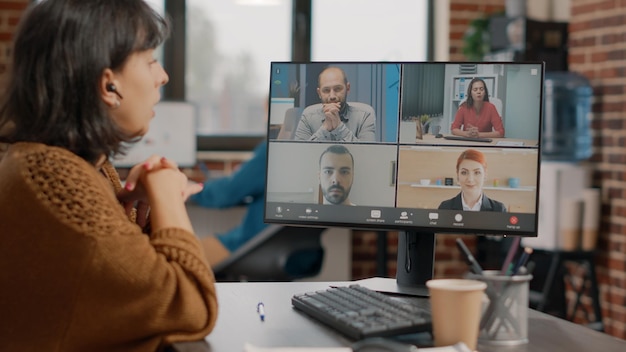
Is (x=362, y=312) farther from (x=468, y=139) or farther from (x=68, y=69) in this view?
(x=68, y=69)

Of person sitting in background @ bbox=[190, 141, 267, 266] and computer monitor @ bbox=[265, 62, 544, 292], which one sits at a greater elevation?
computer monitor @ bbox=[265, 62, 544, 292]

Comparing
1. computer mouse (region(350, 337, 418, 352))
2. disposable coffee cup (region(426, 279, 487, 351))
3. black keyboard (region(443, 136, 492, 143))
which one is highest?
black keyboard (region(443, 136, 492, 143))

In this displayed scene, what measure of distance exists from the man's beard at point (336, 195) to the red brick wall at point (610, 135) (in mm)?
2392

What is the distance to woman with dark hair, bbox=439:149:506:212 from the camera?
1.60 meters

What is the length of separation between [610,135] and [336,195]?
2462 millimetres

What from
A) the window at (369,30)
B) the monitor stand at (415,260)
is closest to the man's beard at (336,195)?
the monitor stand at (415,260)

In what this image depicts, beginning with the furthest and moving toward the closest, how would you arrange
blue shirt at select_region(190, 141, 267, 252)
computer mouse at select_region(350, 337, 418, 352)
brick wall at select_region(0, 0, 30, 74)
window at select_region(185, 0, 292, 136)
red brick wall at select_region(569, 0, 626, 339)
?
window at select_region(185, 0, 292, 136)
brick wall at select_region(0, 0, 30, 74)
red brick wall at select_region(569, 0, 626, 339)
blue shirt at select_region(190, 141, 267, 252)
computer mouse at select_region(350, 337, 418, 352)

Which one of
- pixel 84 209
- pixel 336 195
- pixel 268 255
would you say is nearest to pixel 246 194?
pixel 268 255

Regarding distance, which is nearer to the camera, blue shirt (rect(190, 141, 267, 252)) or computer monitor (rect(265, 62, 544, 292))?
computer monitor (rect(265, 62, 544, 292))

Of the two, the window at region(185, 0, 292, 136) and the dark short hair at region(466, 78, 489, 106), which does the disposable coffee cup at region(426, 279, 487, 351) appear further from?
the window at region(185, 0, 292, 136)

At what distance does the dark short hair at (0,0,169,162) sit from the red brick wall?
2.83 metres

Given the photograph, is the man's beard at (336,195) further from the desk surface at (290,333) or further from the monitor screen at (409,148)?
the desk surface at (290,333)

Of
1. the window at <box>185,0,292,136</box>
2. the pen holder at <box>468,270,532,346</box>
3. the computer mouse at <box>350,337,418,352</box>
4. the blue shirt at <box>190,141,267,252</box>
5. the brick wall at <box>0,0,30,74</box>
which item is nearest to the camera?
the computer mouse at <box>350,337,418,352</box>

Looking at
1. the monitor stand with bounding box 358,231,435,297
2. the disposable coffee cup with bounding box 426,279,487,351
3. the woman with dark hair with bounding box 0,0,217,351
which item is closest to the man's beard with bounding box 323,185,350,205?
the monitor stand with bounding box 358,231,435,297
